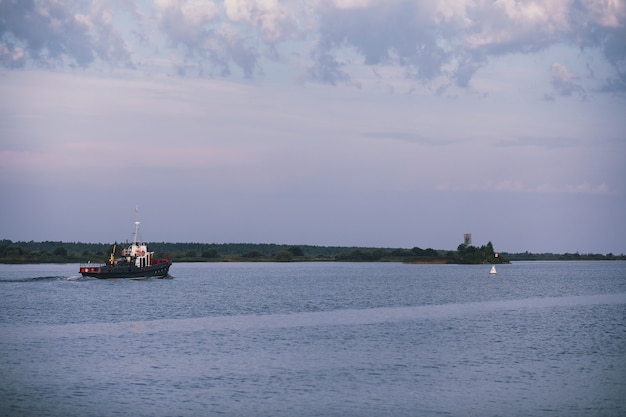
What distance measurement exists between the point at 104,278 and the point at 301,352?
112253 mm

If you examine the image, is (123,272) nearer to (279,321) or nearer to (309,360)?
(279,321)

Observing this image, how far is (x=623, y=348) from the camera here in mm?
61906

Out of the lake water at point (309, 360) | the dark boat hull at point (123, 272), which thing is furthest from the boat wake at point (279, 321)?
the dark boat hull at point (123, 272)

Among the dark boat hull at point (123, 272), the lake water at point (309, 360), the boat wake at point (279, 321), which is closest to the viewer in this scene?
the lake water at point (309, 360)

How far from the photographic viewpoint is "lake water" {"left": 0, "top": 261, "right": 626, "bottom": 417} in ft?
128

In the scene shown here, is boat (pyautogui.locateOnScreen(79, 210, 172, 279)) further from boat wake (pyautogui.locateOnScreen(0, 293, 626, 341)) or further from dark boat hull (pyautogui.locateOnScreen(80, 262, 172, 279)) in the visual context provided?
boat wake (pyautogui.locateOnScreen(0, 293, 626, 341))

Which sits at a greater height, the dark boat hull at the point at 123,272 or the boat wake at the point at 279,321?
the dark boat hull at the point at 123,272

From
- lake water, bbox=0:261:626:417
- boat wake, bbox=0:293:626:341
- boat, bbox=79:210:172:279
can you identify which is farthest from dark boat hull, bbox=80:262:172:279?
boat wake, bbox=0:293:626:341

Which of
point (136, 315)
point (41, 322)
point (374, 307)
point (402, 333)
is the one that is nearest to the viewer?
point (402, 333)

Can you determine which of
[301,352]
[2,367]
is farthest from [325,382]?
[2,367]

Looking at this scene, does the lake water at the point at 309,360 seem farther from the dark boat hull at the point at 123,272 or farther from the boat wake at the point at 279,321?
the dark boat hull at the point at 123,272

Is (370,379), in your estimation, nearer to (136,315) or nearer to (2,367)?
(2,367)

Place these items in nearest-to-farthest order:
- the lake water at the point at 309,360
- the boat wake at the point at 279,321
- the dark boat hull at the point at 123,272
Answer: the lake water at the point at 309,360 < the boat wake at the point at 279,321 < the dark boat hull at the point at 123,272

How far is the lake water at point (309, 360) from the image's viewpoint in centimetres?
3897
